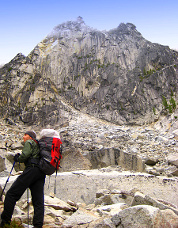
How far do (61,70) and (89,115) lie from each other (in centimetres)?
1510

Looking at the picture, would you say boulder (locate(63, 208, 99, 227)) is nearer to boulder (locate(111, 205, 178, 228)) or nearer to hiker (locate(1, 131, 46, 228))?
hiker (locate(1, 131, 46, 228))

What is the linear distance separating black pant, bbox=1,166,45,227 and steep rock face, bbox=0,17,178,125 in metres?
30.9

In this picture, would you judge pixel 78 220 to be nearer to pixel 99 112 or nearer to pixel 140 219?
pixel 140 219

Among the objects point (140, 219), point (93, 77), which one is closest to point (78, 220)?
point (140, 219)

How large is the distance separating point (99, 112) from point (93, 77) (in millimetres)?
9569

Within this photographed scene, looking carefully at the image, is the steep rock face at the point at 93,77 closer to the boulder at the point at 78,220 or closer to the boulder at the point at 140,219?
the boulder at the point at 78,220

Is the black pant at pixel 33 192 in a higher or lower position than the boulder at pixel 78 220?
higher

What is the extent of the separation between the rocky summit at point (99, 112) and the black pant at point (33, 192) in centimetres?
48

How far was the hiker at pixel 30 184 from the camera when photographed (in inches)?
160

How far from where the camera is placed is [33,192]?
4297mm

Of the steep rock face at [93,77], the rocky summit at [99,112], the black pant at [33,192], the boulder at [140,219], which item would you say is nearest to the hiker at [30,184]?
the black pant at [33,192]

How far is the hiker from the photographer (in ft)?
13.3

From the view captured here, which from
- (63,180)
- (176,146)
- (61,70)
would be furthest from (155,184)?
(61,70)

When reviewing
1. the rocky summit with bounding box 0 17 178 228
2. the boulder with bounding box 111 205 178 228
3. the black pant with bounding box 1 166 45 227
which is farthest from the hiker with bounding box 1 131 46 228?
the boulder with bounding box 111 205 178 228
